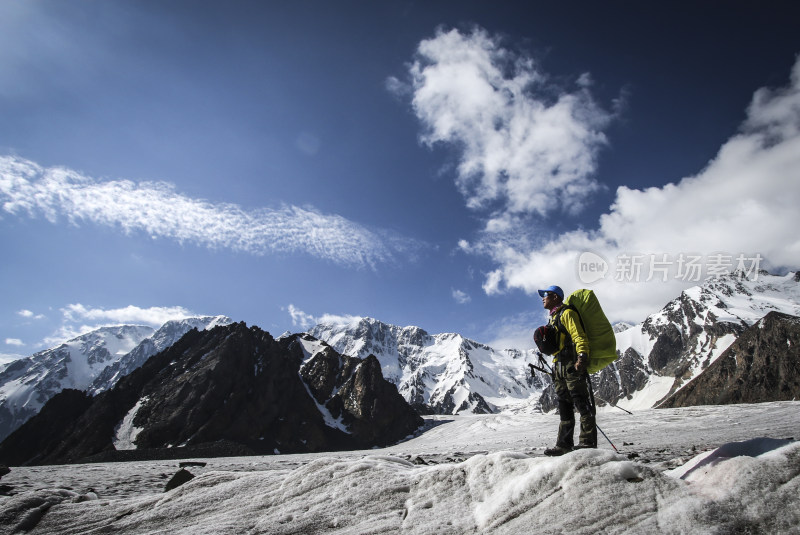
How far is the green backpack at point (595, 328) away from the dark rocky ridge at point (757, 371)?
13355 centimetres

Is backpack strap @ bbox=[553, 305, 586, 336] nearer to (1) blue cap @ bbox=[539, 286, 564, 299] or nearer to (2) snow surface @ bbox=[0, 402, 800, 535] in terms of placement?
(1) blue cap @ bbox=[539, 286, 564, 299]

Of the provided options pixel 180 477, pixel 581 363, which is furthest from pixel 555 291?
pixel 180 477

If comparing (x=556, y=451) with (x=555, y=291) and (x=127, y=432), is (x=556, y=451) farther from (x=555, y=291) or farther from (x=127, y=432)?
(x=127, y=432)

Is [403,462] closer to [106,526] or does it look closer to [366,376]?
[106,526]

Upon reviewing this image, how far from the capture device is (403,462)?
5484mm

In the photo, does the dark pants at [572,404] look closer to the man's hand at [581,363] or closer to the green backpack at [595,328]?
the man's hand at [581,363]

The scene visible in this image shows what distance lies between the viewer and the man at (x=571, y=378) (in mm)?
5180

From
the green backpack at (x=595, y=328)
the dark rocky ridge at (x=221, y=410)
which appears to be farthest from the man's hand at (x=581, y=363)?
the dark rocky ridge at (x=221, y=410)

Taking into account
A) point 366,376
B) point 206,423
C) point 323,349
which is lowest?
point 206,423

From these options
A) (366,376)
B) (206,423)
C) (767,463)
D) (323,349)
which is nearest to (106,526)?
(767,463)

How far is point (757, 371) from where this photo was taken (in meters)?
110

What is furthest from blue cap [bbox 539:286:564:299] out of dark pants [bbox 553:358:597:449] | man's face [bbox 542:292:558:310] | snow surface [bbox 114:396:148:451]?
snow surface [bbox 114:396:148:451]

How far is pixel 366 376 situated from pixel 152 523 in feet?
374

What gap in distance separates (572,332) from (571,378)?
2.29 ft
